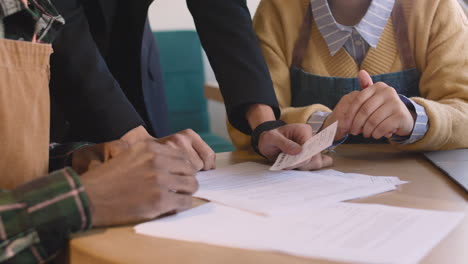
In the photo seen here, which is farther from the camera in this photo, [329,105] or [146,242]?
[329,105]

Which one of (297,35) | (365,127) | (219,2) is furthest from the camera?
(297,35)

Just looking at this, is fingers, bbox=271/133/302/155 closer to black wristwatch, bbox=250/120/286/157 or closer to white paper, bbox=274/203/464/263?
black wristwatch, bbox=250/120/286/157

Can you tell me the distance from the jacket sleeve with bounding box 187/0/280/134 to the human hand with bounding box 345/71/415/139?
0.68ft

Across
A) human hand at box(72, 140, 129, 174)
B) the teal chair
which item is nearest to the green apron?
human hand at box(72, 140, 129, 174)

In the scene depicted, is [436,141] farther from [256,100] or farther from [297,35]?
[297,35]

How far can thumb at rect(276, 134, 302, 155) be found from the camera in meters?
0.79

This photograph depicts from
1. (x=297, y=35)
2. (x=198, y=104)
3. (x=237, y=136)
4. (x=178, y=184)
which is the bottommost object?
(x=198, y=104)

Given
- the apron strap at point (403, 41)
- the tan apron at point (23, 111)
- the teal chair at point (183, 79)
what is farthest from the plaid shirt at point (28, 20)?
the teal chair at point (183, 79)

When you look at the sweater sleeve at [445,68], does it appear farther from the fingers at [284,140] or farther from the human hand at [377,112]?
the fingers at [284,140]

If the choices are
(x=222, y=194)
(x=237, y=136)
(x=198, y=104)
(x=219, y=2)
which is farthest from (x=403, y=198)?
(x=198, y=104)

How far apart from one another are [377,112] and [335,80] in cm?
33

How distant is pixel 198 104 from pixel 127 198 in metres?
1.93

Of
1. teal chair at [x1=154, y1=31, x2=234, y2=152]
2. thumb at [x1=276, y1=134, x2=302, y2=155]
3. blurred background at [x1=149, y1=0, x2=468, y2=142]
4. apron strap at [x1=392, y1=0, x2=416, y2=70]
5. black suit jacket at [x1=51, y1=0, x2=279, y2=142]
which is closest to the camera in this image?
thumb at [x1=276, y1=134, x2=302, y2=155]

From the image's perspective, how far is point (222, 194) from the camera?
65 centimetres
